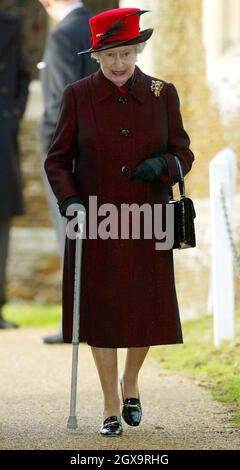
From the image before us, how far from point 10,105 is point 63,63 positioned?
1.78 metres

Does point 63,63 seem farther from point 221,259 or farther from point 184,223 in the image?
point 184,223

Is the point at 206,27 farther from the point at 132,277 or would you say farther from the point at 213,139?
the point at 132,277

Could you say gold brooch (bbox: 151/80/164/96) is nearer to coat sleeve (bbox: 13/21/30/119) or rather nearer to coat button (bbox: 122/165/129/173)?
coat button (bbox: 122/165/129/173)

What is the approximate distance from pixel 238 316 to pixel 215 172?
4.43ft

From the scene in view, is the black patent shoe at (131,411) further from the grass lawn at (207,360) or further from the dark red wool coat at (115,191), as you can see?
the grass lawn at (207,360)

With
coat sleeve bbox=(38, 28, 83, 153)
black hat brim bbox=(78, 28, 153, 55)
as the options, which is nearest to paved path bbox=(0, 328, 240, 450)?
coat sleeve bbox=(38, 28, 83, 153)

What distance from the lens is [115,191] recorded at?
641 centimetres

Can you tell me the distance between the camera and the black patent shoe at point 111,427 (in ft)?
20.9

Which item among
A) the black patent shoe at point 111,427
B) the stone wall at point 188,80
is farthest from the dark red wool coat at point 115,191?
the stone wall at point 188,80

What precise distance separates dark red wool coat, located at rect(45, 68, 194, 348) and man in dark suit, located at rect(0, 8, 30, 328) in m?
4.46

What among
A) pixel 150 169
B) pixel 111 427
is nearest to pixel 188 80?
pixel 150 169

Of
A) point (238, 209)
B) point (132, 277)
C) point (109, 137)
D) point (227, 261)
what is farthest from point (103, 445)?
point (238, 209)

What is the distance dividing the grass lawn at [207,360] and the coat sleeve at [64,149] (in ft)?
4.40

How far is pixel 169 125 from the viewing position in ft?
21.4
